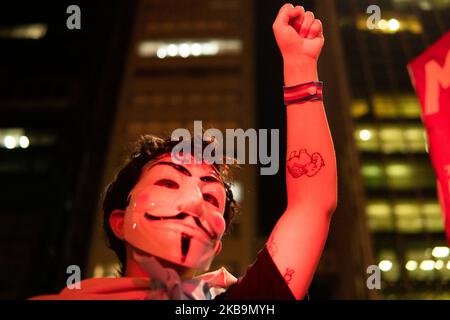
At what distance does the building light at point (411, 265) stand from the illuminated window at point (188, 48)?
16981 millimetres

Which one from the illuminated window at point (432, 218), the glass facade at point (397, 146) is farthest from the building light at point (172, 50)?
the illuminated window at point (432, 218)

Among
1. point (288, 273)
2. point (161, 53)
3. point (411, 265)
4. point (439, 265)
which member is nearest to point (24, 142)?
point (161, 53)

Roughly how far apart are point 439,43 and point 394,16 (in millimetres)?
30461

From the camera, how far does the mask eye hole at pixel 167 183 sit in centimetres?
264

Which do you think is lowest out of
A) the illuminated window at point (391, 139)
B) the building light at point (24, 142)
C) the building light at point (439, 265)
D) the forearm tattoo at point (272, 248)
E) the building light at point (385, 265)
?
the forearm tattoo at point (272, 248)

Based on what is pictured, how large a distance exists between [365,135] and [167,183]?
28.7 m

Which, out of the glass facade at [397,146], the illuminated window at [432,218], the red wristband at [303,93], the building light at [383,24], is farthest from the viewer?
the building light at [383,24]

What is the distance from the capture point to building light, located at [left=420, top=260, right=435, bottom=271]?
23.6m

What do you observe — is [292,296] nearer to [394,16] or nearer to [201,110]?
[201,110]

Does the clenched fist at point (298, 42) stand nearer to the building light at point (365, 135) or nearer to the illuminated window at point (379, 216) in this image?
the illuminated window at point (379, 216)

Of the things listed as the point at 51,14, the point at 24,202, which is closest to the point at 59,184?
the point at 24,202

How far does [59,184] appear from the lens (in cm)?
2823

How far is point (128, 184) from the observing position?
300cm
